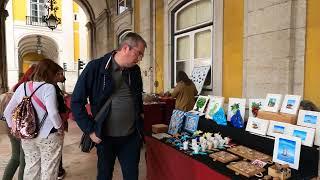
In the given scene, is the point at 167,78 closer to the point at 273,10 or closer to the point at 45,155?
the point at 273,10

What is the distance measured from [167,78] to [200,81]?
1.61m

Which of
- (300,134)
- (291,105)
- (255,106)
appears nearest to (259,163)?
(300,134)

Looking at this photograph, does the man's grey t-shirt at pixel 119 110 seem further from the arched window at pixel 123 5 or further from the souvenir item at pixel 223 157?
the arched window at pixel 123 5

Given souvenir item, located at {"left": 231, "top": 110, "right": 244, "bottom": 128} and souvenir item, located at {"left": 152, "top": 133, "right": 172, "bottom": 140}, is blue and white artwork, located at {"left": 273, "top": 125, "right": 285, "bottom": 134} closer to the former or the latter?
souvenir item, located at {"left": 231, "top": 110, "right": 244, "bottom": 128}

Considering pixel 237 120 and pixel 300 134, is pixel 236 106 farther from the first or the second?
pixel 300 134

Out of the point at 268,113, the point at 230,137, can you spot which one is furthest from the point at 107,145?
the point at 268,113

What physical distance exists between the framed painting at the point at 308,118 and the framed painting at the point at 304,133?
133 millimetres

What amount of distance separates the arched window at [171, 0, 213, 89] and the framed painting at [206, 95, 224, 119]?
Result: 2.32m

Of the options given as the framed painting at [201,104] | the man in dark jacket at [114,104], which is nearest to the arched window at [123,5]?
the framed painting at [201,104]

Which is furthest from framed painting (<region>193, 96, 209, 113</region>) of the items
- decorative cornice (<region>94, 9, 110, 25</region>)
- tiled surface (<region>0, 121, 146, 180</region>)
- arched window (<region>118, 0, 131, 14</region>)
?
decorative cornice (<region>94, 9, 110, 25</region>)

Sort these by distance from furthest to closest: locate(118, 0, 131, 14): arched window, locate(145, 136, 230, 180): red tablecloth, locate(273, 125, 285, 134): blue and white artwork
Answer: locate(118, 0, 131, 14): arched window
locate(273, 125, 285, 134): blue and white artwork
locate(145, 136, 230, 180): red tablecloth

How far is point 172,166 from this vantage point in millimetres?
2520

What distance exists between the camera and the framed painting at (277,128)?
2.20 metres

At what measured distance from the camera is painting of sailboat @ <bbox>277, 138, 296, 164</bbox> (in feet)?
6.24
